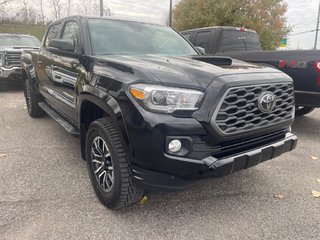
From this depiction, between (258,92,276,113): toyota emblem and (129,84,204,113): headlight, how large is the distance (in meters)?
0.60

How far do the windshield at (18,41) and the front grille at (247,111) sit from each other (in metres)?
9.56

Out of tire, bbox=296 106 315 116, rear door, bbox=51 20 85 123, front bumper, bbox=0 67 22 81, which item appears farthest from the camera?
front bumper, bbox=0 67 22 81

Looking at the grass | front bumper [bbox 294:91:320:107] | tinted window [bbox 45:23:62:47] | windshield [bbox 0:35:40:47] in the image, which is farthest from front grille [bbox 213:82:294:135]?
the grass

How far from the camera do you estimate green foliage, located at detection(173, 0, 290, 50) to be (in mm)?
17828

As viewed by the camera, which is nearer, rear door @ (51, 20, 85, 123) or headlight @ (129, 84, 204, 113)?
headlight @ (129, 84, 204, 113)

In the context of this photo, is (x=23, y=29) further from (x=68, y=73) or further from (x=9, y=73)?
(x=68, y=73)

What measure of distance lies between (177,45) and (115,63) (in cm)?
163

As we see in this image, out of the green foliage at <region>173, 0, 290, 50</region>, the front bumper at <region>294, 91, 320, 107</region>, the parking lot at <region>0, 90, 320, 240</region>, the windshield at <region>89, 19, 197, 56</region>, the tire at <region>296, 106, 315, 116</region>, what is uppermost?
the green foliage at <region>173, 0, 290, 50</region>

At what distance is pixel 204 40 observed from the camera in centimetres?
686

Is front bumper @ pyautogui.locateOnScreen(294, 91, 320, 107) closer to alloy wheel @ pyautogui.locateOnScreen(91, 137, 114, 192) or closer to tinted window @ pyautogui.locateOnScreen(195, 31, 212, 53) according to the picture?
tinted window @ pyautogui.locateOnScreen(195, 31, 212, 53)

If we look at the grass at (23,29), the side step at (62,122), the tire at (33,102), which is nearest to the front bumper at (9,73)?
the tire at (33,102)

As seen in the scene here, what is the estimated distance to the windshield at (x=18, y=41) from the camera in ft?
32.4

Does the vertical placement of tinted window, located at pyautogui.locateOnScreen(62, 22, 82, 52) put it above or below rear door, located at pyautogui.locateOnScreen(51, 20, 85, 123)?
above

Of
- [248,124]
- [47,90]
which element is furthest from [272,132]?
[47,90]
